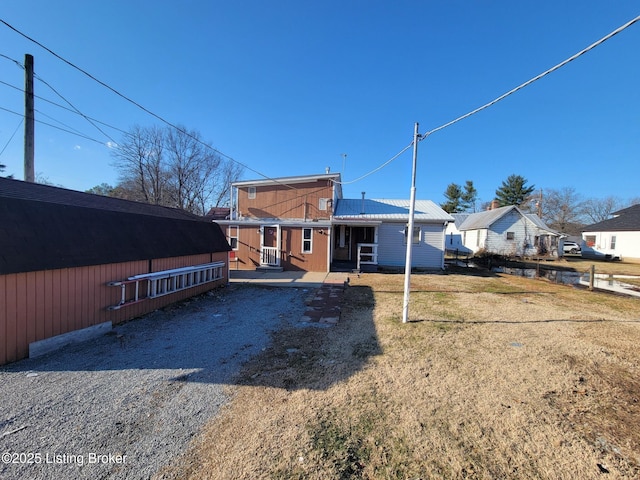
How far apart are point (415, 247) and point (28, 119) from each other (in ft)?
53.3

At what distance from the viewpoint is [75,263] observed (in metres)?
4.48

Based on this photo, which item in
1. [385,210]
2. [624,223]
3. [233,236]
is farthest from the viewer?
[624,223]

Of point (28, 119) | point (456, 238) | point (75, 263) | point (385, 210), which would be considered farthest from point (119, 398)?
point (456, 238)

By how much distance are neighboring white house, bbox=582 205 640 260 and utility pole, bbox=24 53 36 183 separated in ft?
123

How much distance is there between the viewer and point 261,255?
14133 millimetres

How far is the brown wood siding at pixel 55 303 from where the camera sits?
143 inches

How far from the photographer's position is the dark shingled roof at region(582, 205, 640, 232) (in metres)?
23.0

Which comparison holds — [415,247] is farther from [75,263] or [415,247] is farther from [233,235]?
[75,263]

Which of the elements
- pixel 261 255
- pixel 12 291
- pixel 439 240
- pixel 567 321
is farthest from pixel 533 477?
pixel 439 240

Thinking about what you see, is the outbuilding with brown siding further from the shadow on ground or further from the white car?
the white car

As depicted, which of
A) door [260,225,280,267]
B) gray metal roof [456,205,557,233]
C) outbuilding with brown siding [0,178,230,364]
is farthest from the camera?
gray metal roof [456,205,557,233]

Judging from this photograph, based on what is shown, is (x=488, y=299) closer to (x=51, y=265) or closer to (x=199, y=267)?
(x=199, y=267)

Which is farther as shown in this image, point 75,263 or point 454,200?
point 454,200

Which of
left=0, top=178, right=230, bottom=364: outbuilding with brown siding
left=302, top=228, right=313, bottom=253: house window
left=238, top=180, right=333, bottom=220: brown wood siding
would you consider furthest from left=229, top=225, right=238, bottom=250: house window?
left=0, top=178, right=230, bottom=364: outbuilding with brown siding
